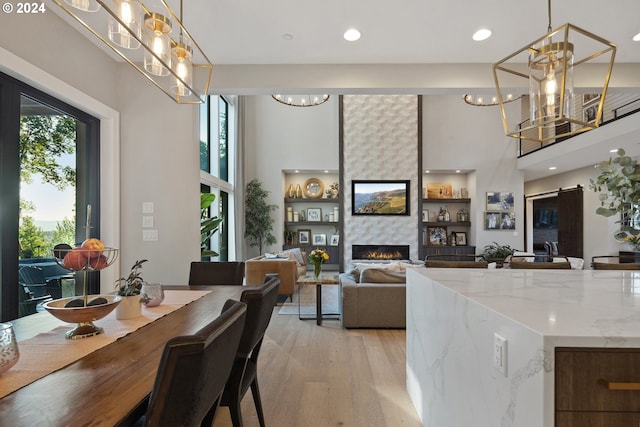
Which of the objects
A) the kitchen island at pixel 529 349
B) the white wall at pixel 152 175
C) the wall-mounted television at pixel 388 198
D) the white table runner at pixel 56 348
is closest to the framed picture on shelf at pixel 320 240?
the wall-mounted television at pixel 388 198

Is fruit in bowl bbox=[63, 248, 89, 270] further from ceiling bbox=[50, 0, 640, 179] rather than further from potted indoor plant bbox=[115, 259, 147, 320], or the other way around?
ceiling bbox=[50, 0, 640, 179]

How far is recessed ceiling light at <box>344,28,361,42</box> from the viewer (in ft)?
10.2

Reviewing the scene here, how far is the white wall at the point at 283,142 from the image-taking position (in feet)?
29.2

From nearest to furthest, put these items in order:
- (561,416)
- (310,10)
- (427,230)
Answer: (561,416) < (310,10) < (427,230)

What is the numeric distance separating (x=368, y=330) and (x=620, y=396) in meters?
3.14

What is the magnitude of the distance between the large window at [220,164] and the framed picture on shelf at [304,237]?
1962 mm

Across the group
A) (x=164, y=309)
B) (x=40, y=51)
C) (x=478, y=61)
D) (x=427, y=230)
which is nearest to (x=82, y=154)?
(x=40, y=51)

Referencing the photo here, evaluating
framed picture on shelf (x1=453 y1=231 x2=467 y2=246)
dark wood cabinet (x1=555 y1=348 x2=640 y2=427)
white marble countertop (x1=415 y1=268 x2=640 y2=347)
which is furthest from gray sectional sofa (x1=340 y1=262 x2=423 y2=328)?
framed picture on shelf (x1=453 y1=231 x2=467 y2=246)

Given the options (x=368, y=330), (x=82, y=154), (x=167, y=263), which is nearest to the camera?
(x=82, y=154)

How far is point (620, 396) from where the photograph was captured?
0.90 metres

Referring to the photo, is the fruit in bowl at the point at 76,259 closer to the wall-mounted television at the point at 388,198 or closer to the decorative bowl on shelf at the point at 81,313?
the decorative bowl on shelf at the point at 81,313

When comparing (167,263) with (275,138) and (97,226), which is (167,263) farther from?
(275,138)

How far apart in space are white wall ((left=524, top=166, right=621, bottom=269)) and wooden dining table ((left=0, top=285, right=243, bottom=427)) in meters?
9.10

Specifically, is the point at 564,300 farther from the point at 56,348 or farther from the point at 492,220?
the point at 492,220
